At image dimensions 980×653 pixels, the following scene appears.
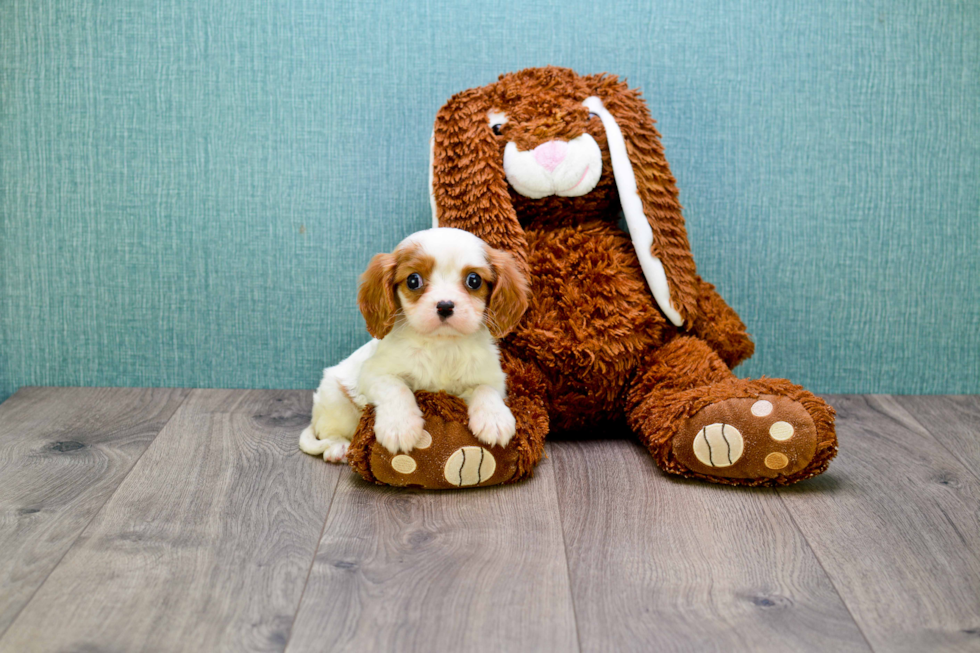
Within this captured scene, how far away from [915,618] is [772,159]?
1.13 metres

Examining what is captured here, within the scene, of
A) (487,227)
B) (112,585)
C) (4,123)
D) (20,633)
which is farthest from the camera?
(4,123)

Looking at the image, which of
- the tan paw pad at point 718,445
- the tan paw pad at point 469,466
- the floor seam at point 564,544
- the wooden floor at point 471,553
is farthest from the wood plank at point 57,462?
the tan paw pad at point 718,445

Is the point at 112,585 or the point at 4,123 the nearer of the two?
the point at 112,585

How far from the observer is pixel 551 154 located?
62.9 inches

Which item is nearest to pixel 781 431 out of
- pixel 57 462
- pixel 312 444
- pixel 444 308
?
pixel 444 308

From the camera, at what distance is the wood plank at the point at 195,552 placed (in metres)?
1.04

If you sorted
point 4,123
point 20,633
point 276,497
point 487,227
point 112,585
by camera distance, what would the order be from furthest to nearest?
1. point 4,123
2. point 487,227
3. point 276,497
4. point 112,585
5. point 20,633

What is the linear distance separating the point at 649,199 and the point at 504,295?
39cm

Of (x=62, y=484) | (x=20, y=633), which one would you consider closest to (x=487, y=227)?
(x=62, y=484)

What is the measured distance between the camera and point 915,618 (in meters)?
1.09

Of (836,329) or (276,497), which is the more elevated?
(836,329)

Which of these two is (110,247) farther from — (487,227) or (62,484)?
(487,227)

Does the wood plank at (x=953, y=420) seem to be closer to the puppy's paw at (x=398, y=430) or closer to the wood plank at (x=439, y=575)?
the wood plank at (x=439, y=575)

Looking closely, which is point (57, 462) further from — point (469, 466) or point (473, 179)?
point (473, 179)
